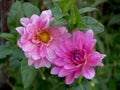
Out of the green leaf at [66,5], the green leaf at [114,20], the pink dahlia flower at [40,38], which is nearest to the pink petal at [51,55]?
the pink dahlia flower at [40,38]

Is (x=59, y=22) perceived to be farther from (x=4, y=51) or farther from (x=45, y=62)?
(x=4, y=51)

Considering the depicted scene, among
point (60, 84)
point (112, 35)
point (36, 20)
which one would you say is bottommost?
point (112, 35)

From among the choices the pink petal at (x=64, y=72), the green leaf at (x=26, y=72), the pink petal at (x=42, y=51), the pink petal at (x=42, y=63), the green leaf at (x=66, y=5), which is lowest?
the green leaf at (x=26, y=72)

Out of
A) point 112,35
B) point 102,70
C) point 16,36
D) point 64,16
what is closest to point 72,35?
point 64,16

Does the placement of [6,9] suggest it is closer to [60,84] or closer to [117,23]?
[60,84]

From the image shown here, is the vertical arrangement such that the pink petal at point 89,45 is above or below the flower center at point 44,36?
below

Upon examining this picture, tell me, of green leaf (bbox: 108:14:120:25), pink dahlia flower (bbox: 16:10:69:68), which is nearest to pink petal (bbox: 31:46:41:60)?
pink dahlia flower (bbox: 16:10:69:68)

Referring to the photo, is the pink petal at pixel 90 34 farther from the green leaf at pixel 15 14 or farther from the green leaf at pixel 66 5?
the green leaf at pixel 15 14
